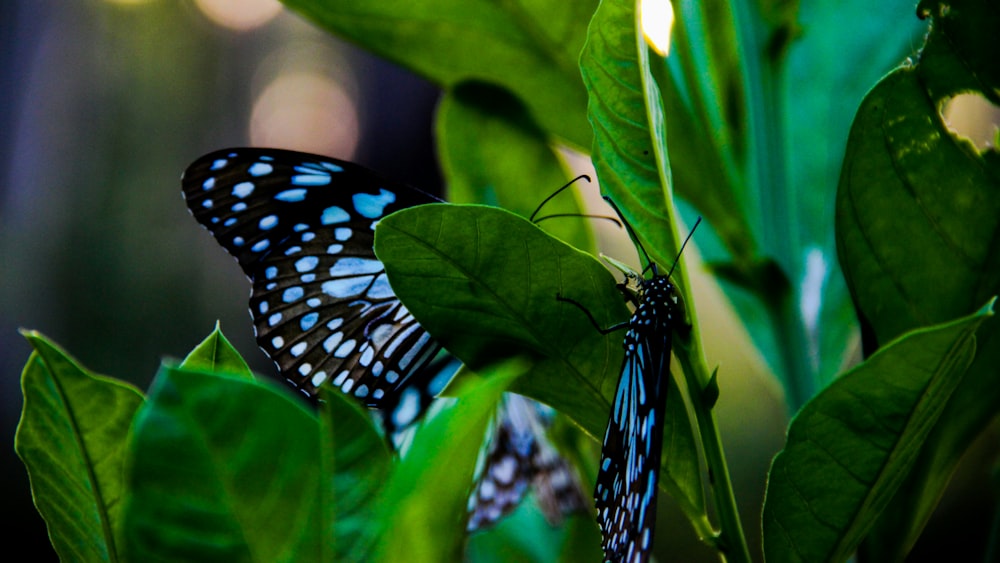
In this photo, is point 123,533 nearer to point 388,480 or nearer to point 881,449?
point 388,480

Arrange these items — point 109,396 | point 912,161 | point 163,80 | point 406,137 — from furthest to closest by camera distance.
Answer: point 163,80 → point 406,137 → point 912,161 → point 109,396

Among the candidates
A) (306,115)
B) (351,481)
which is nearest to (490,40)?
(351,481)

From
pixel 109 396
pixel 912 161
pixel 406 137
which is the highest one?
pixel 406 137

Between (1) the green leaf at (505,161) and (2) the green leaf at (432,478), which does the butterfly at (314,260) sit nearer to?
(1) the green leaf at (505,161)

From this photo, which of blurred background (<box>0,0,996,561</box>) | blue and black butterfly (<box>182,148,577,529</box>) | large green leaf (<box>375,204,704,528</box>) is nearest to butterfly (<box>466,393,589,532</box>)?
blue and black butterfly (<box>182,148,577,529</box>)

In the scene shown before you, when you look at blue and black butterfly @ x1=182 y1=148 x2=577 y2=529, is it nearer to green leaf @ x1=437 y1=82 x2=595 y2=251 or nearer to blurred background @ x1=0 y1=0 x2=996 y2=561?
green leaf @ x1=437 y1=82 x2=595 y2=251

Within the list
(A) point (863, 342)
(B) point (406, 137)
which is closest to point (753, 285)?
(A) point (863, 342)

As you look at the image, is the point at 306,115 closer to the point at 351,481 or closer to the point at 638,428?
the point at 638,428
